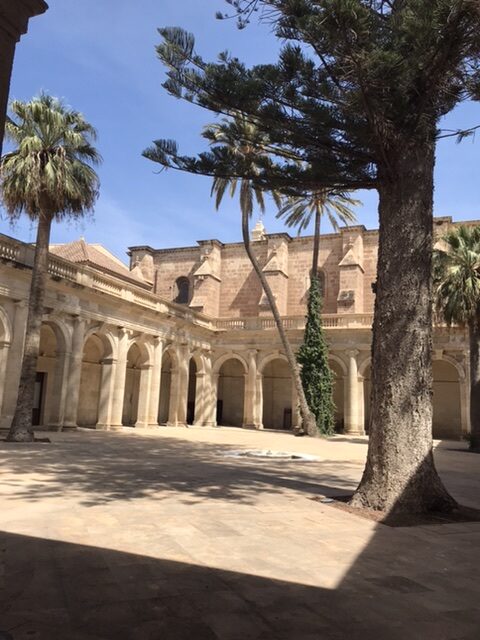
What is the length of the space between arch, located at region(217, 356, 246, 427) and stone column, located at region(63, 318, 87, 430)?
14.8 meters

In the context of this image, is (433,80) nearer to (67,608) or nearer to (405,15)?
(405,15)

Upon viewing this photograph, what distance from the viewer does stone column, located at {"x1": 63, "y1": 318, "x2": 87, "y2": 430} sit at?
1912 cm

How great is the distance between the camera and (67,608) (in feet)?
10.2

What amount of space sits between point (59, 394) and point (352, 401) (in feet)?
51.2

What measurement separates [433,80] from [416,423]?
171 inches

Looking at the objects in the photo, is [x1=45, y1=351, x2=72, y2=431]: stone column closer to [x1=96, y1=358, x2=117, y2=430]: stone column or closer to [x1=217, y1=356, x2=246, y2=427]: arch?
[x1=96, y1=358, x2=117, y2=430]: stone column

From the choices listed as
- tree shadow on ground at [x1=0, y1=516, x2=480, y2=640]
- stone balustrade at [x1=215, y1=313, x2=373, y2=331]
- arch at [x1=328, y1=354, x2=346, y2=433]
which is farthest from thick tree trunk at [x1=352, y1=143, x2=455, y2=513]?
arch at [x1=328, y1=354, x2=346, y2=433]

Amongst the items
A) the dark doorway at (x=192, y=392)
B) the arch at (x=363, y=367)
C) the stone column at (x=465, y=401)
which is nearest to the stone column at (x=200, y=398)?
the dark doorway at (x=192, y=392)

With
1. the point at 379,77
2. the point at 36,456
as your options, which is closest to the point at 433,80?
the point at 379,77

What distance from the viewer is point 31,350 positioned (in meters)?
14.5

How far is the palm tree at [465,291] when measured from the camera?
19.2 metres

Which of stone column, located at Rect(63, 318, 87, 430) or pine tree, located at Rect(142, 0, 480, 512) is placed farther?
stone column, located at Rect(63, 318, 87, 430)

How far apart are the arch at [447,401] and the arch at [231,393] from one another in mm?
11728

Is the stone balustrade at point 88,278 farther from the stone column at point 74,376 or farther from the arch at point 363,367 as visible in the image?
the arch at point 363,367
